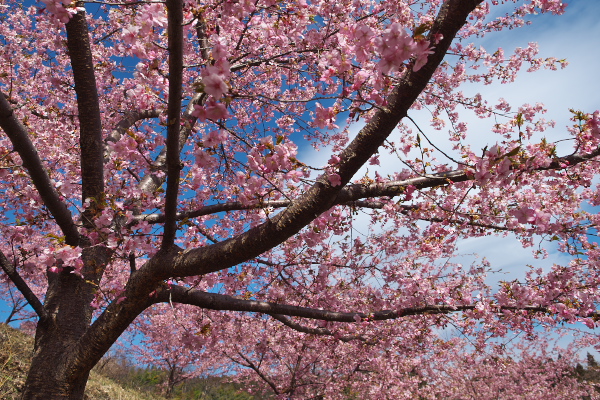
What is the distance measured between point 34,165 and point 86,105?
0.98m

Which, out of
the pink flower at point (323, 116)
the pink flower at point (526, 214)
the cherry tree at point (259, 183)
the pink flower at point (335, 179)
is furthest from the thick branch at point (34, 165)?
the pink flower at point (526, 214)

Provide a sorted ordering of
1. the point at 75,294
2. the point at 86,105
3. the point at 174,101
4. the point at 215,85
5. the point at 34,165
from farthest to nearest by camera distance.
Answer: the point at 75,294, the point at 86,105, the point at 34,165, the point at 174,101, the point at 215,85

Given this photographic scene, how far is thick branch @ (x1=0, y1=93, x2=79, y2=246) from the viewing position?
3.03m

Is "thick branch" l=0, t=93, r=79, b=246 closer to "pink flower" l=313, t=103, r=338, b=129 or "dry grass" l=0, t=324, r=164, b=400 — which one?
"dry grass" l=0, t=324, r=164, b=400

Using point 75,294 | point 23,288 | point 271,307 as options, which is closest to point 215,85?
point 271,307

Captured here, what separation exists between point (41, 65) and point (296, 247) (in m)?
6.53

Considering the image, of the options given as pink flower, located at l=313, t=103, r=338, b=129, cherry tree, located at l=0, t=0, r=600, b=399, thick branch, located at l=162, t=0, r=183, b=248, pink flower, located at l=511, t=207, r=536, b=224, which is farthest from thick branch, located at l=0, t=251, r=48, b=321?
pink flower, located at l=511, t=207, r=536, b=224

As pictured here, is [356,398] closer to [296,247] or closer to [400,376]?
[400,376]

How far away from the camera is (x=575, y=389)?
53.2ft

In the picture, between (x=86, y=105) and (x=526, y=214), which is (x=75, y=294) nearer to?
(x=86, y=105)

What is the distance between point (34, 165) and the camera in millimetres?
3359

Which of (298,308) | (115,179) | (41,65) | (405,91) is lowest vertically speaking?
(298,308)

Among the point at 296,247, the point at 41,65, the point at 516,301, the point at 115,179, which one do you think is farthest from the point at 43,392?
the point at 41,65

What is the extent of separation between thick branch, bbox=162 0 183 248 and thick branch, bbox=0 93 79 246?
1419 millimetres
